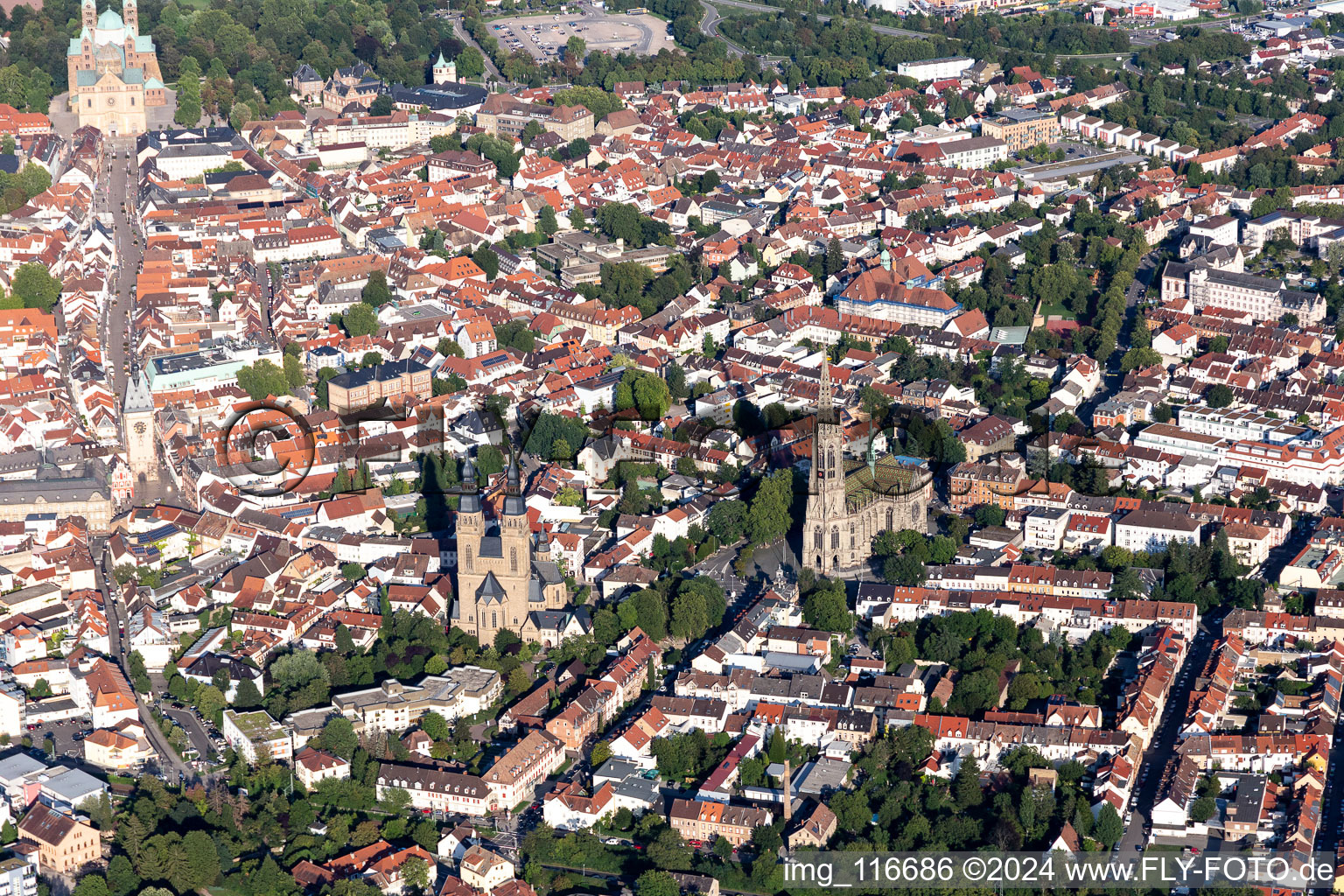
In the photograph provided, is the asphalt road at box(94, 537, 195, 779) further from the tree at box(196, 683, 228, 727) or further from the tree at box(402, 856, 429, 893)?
the tree at box(402, 856, 429, 893)

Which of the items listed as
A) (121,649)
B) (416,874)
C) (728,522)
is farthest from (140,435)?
(416,874)

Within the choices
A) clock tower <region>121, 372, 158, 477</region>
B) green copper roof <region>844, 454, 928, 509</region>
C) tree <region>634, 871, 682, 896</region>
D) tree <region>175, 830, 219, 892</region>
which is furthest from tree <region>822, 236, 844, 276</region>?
tree <region>175, 830, 219, 892</region>

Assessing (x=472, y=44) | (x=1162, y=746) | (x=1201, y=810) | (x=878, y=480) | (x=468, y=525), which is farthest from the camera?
(x=472, y=44)

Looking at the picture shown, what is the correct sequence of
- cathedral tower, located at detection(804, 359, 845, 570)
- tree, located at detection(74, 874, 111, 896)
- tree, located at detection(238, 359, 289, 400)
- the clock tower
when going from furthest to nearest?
tree, located at detection(238, 359, 289, 400) → the clock tower → cathedral tower, located at detection(804, 359, 845, 570) → tree, located at detection(74, 874, 111, 896)

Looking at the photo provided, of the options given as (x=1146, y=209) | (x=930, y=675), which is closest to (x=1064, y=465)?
(x=930, y=675)

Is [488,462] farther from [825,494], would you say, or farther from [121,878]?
[121,878]
